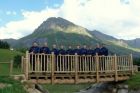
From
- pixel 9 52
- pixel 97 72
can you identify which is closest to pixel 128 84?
pixel 97 72

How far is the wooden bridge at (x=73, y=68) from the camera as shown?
30.3 m

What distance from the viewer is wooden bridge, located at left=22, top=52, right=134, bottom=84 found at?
30.3 m

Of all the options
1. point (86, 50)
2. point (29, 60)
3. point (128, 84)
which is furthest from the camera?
point (128, 84)

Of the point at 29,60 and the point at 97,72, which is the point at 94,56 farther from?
the point at 29,60

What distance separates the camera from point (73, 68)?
32.8 metres

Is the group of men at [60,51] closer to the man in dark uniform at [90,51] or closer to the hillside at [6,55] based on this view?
the man in dark uniform at [90,51]

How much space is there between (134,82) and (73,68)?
21.9 ft

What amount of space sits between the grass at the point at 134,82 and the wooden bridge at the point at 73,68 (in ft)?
2.02

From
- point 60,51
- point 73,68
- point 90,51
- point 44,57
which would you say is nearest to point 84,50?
point 90,51

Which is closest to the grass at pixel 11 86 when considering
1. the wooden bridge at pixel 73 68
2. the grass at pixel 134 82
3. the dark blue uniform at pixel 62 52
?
the wooden bridge at pixel 73 68

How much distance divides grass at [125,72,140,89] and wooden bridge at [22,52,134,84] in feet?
2.02

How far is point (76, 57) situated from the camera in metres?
32.7

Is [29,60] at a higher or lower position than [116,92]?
higher

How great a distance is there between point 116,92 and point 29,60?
11.0 meters
